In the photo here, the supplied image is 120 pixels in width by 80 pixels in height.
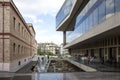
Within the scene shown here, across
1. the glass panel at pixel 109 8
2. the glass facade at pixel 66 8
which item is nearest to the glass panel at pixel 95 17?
the glass panel at pixel 109 8

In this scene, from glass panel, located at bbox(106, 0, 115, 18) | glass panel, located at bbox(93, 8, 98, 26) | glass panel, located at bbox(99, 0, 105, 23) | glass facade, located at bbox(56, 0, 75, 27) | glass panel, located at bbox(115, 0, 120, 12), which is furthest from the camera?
glass facade, located at bbox(56, 0, 75, 27)

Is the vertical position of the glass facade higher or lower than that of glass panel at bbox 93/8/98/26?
higher

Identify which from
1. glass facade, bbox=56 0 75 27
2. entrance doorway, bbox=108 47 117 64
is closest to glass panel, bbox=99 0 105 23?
entrance doorway, bbox=108 47 117 64

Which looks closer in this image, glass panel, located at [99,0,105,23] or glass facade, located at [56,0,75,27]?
glass panel, located at [99,0,105,23]

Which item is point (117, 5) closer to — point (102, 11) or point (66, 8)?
point (102, 11)

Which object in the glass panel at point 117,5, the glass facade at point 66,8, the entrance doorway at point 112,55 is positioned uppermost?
the glass facade at point 66,8

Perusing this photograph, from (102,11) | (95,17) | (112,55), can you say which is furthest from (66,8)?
(102,11)

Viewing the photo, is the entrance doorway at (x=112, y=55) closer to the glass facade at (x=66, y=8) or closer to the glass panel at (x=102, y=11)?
the glass panel at (x=102, y=11)

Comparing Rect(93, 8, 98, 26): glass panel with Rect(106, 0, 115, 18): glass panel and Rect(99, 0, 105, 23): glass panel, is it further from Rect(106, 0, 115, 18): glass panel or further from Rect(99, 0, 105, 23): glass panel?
Rect(106, 0, 115, 18): glass panel

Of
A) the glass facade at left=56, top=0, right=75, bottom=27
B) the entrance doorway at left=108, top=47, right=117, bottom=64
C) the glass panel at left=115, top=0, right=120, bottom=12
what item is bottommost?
the entrance doorway at left=108, top=47, right=117, bottom=64

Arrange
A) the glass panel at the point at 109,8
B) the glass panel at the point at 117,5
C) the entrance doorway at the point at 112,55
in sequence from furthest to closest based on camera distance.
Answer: the entrance doorway at the point at 112,55, the glass panel at the point at 109,8, the glass panel at the point at 117,5

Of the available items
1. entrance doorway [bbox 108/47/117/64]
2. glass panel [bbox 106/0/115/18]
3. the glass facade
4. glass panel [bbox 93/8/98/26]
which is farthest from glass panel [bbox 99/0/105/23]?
the glass facade

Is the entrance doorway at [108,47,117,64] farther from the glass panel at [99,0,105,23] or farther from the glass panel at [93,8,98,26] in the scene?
the glass panel at [99,0,105,23]

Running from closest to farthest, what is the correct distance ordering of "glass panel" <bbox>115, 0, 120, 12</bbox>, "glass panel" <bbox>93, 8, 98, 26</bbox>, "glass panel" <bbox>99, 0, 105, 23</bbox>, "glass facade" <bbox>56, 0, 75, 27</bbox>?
"glass panel" <bbox>115, 0, 120, 12</bbox>, "glass panel" <bbox>99, 0, 105, 23</bbox>, "glass panel" <bbox>93, 8, 98, 26</bbox>, "glass facade" <bbox>56, 0, 75, 27</bbox>
